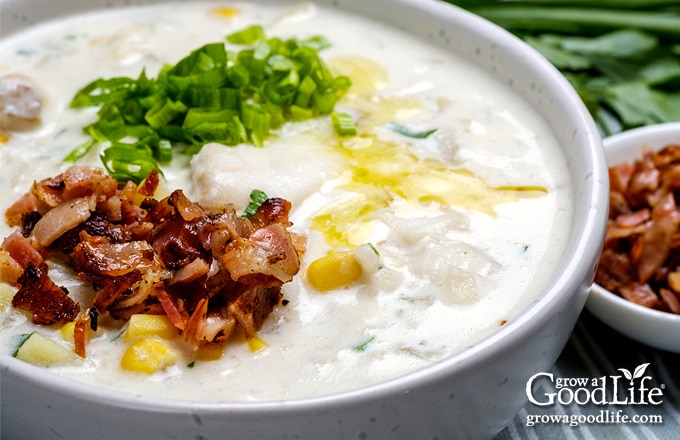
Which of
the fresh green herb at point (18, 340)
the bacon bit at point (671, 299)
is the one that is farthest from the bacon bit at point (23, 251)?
the bacon bit at point (671, 299)

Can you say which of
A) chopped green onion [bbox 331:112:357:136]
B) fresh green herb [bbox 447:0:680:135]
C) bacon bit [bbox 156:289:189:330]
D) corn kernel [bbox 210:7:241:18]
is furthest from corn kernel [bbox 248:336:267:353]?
fresh green herb [bbox 447:0:680:135]

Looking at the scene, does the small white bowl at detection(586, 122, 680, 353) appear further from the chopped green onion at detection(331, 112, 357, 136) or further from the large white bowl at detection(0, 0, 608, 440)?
the chopped green onion at detection(331, 112, 357, 136)

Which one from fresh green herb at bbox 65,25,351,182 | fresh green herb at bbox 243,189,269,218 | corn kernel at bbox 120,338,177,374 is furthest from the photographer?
fresh green herb at bbox 65,25,351,182

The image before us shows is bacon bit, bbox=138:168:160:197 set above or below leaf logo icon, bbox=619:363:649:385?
above

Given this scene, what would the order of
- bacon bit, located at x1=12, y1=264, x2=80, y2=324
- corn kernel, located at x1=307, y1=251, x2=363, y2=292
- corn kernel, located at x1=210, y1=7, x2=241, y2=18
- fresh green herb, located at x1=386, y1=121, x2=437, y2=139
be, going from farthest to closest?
corn kernel, located at x1=210, y1=7, x2=241, y2=18, fresh green herb, located at x1=386, y1=121, x2=437, y2=139, corn kernel, located at x1=307, y1=251, x2=363, y2=292, bacon bit, located at x1=12, y1=264, x2=80, y2=324

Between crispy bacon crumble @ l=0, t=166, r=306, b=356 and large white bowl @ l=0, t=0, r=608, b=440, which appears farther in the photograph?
crispy bacon crumble @ l=0, t=166, r=306, b=356

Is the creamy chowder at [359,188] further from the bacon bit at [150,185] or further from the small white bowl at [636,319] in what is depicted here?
the small white bowl at [636,319]

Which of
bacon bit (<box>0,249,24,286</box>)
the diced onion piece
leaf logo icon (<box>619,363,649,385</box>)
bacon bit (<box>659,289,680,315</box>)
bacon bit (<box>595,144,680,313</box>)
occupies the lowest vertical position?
leaf logo icon (<box>619,363,649,385</box>)

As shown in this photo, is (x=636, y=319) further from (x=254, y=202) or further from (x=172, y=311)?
(x=172, y=311)
